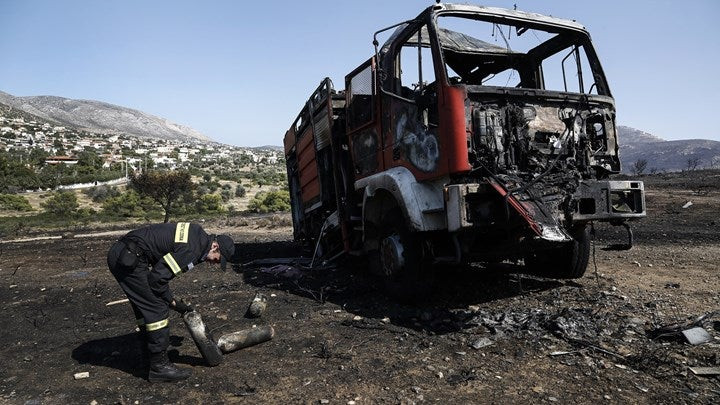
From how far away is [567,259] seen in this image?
18.0 ft

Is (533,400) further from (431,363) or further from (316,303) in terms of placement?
(316,303)

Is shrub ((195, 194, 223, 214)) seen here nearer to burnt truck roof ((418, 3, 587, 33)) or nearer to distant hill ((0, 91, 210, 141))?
burnt truck roof ((418, 3, 587, 33))

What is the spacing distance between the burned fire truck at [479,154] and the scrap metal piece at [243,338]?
1440mm

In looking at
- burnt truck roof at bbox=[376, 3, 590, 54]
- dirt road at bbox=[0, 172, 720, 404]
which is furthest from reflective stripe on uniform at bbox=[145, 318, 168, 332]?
burnt truck roof at bbox=[376, 3, 590, 54]

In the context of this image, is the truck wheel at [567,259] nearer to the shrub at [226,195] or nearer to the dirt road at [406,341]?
the dirt road at [406,341]

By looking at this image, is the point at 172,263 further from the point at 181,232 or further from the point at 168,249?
the point at 181,232

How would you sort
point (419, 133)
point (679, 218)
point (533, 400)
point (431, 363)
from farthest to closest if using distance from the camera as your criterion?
point (679, 218), point (419, 133), point (431, 363), point (533, 400)

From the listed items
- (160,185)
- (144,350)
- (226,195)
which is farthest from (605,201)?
(226,195)

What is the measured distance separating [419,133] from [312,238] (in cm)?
442

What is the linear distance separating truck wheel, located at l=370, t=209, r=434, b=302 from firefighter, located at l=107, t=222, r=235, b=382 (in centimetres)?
188

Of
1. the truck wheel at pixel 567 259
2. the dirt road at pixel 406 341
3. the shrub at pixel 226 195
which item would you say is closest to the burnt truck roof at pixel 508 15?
the truck wheel at pixel 567 259

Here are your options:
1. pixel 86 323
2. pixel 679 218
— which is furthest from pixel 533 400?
pixel 679 218

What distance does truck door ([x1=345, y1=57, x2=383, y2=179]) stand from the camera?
537cm

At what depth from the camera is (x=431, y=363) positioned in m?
3.45
